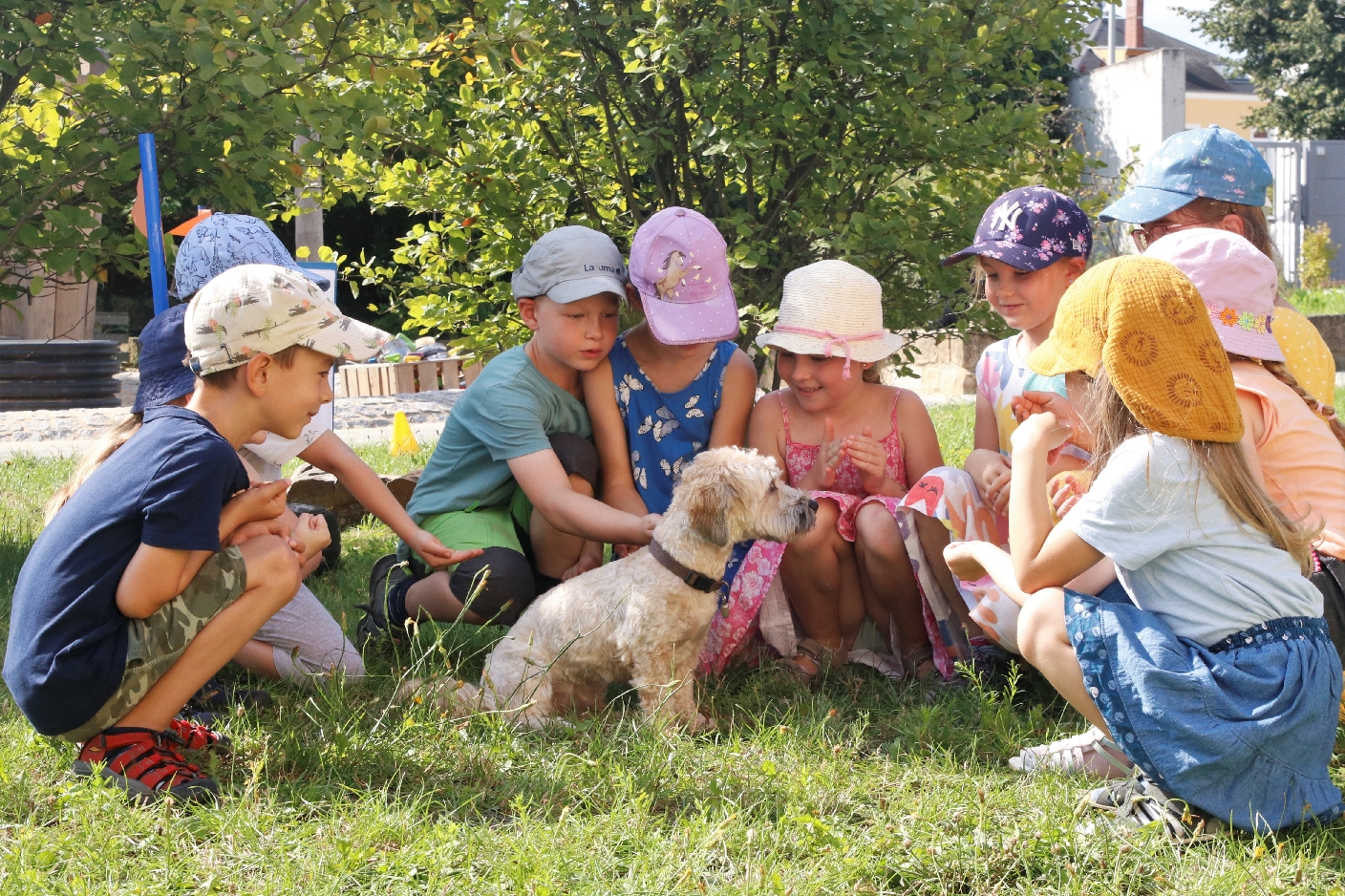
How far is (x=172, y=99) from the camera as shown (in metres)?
5.15

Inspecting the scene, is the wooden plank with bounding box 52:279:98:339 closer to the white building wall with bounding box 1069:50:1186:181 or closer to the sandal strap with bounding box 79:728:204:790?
the sandal strap with bounding box 79:728:204:790

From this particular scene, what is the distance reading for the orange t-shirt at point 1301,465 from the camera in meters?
3.14

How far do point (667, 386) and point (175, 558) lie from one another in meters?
1.93

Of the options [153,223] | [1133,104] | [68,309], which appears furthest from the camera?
[1133,104]

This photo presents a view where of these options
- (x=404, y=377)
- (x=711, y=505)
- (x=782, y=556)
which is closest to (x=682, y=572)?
(x=711, y=505)

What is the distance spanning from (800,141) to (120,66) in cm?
295

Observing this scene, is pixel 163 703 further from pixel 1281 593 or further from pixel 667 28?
pixel 667 28

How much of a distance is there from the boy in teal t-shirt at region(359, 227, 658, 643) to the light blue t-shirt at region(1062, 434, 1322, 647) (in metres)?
1.57

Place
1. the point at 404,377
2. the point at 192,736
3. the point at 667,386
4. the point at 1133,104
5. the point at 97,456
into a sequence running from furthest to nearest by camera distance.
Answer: the point at 1133,104 < the point at 404,377 < the point at 667,386 < the point at 97,456 < the point at 192,736

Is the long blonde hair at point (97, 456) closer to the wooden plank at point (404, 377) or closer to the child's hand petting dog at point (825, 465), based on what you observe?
the child's hand petting dog at point (825, 465)

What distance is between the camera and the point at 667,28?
4.78 m

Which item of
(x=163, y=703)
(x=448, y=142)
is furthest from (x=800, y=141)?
(x=163, y=703)

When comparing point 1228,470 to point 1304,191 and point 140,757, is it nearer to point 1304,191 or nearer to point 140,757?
point 140,757

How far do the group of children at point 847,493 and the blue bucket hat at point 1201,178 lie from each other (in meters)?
0.01
